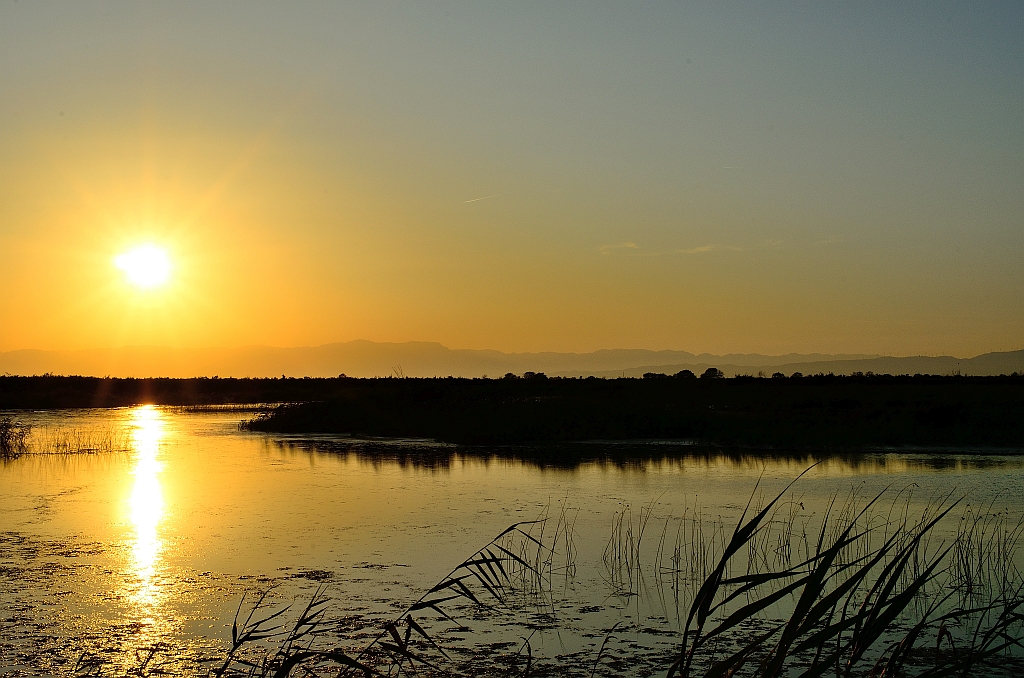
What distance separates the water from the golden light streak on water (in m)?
0.04

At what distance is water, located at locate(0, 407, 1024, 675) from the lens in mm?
8336

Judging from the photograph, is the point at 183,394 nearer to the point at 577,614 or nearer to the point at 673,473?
the point at 673,473

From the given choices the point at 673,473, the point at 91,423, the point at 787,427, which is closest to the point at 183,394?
the point at 91,423

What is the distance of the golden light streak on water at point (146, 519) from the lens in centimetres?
1016

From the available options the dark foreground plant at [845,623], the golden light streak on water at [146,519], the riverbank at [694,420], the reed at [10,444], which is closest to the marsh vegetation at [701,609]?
the dark foreground plant at [845,623]

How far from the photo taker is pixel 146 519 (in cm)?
1467

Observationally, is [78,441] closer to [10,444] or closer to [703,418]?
[10,444]

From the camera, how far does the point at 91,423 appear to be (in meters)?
38.8

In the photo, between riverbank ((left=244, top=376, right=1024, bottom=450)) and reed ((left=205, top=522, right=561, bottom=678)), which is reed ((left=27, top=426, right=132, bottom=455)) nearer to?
riverbank ((left=244, top=376, right=1024, bottom=450))

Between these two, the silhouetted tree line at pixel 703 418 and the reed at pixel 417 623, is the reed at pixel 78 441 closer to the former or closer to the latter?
the silhouetted tree line at pixel 703 418

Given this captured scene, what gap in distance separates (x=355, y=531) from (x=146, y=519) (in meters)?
3.37

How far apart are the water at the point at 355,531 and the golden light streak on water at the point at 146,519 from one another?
0.14ft

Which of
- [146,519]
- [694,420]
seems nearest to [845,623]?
[146,519]

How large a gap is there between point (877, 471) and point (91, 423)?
29.7 metres
